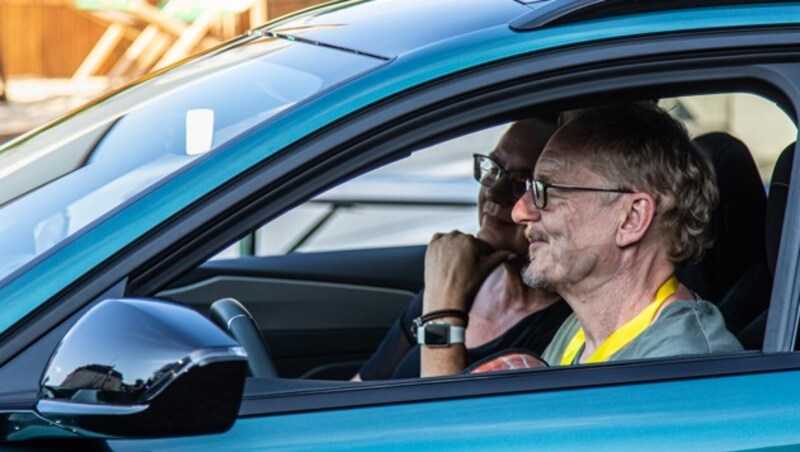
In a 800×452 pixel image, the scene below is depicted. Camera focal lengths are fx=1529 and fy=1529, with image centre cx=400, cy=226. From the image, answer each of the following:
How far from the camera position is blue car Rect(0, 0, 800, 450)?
5.54 ft

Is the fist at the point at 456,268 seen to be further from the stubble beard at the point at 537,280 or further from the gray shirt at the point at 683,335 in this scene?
the gray shirt at the point at 683,335

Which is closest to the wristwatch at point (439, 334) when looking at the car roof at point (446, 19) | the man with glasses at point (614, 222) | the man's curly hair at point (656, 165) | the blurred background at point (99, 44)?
the man with glasses at point (614, 222)

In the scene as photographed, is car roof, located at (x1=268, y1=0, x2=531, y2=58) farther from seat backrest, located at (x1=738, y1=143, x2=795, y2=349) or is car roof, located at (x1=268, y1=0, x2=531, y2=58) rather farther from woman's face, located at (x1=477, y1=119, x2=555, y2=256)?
woman's face, located at (x1=477, y1=119, x2=555, y2=256)

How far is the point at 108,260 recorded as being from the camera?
1814mm

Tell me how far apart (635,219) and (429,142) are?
61cm

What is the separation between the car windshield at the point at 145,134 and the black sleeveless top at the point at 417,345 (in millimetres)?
951

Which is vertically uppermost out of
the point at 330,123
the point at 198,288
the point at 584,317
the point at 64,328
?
the point at 330,123

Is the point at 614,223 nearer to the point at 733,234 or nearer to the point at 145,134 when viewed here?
the point at 733,234

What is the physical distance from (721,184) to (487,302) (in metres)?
0.59

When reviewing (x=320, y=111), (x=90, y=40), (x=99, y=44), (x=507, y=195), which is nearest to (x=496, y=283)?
(x=507, y=195)

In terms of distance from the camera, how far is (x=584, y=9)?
2045 millimetres

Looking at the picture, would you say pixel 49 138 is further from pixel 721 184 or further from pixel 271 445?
pixel 721 184

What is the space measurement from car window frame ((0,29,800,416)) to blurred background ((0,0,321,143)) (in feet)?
33.7

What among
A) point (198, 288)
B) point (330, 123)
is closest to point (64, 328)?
point (330, 123)
